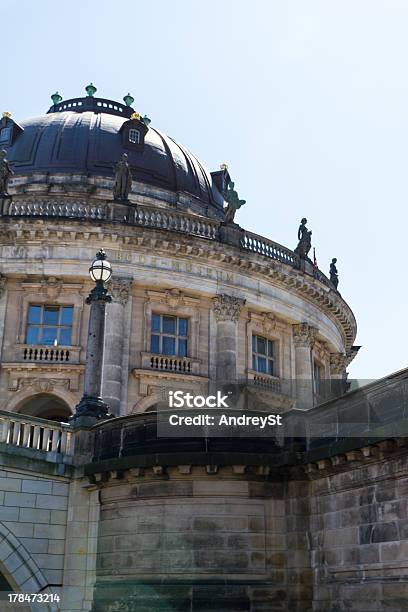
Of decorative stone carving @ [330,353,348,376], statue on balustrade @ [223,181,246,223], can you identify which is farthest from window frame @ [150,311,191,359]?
decorative stone carving @ [330,353,348,376]

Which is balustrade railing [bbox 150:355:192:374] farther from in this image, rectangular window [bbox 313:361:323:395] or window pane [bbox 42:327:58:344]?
rectangular window [bbox 313:361:323:395]

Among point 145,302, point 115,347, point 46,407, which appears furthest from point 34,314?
point 145,302

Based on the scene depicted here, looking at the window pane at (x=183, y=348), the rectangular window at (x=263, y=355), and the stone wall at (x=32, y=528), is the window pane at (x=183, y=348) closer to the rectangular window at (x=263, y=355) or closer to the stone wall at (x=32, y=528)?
the rectangular window at (x=263, y=355)

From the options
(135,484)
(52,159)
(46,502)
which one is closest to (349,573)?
(135,484)

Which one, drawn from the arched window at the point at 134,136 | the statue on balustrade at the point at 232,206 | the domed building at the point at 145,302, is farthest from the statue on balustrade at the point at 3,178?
the statue on balustrade at the point at 232,206

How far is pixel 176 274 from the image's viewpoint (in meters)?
31.9

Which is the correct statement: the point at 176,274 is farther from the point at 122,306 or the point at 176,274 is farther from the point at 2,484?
the point at 2,484

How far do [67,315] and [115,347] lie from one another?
2.62 metres

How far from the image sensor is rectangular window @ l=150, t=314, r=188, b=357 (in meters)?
31.6

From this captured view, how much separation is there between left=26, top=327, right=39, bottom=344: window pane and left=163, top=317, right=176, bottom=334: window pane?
5247 millimetres

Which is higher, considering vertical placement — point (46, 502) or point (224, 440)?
point (224, 440)

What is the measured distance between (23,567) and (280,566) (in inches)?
243

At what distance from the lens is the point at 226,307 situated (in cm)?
3256

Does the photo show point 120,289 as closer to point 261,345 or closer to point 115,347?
point 115,347
